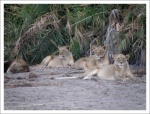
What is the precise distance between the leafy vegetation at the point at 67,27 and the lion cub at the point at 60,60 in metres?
0.16

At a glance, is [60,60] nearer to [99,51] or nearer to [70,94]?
[99,51]

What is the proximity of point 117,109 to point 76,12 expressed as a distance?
10.2ft

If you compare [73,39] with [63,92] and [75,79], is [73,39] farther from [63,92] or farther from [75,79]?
[63,92]

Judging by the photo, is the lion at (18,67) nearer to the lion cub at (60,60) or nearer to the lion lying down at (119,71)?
the lion cub at (60,60)

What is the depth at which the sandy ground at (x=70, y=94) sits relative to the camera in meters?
8.38

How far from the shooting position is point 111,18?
35.4ft

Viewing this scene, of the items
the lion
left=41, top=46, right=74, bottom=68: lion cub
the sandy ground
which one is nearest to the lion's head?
left=41, top=46, right=74, bottom=68: lion cub

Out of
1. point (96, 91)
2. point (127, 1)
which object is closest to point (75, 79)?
point (96, 91)

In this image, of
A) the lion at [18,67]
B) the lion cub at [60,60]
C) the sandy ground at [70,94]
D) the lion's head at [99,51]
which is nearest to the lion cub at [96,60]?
the lion's head at [99,51]

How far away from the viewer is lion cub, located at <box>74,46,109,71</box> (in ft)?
35.7

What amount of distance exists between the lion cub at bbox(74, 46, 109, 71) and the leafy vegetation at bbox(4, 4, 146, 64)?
0.86ft

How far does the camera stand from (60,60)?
11.8 m

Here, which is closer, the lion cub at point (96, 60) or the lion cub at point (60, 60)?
the lion cub at point (96, 60)

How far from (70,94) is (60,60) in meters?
2.88
